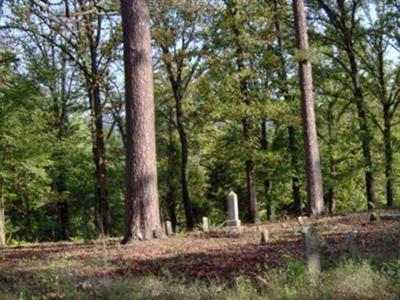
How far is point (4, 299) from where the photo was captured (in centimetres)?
663

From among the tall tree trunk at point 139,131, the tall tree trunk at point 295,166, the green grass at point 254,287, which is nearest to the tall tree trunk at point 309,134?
the tall tree trunk at point 139,131

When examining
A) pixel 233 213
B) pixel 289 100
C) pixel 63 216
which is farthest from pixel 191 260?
pixel 63 216

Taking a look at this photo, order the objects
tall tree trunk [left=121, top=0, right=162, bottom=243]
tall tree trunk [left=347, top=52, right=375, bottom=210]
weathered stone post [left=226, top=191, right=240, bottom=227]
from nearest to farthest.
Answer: tall tree trunk [left=121, top=0, right=162, bottom=243], weathered stone post [left=226, top=191, right=240, bottom=227], tall tree trunk [left=347, top=52, right=375, bottom=210]

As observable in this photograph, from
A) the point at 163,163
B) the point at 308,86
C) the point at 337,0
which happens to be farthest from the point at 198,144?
the point at 308,86

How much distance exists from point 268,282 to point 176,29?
2481 centimetres

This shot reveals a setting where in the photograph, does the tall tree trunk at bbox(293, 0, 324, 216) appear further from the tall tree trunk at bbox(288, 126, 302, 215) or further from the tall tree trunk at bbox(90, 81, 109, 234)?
the tall tree trunk at bbox(288, 126, 302, 215)

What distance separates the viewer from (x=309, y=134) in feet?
56.6

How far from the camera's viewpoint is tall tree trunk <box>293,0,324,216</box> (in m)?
17.1

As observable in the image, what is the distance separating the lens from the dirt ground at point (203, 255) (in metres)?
8.53

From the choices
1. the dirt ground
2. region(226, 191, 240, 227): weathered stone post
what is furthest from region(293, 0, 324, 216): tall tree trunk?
the dirt ground

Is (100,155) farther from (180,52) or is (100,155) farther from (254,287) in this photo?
(254,287)

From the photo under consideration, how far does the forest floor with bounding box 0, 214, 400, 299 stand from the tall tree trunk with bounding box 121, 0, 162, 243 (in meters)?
0.59

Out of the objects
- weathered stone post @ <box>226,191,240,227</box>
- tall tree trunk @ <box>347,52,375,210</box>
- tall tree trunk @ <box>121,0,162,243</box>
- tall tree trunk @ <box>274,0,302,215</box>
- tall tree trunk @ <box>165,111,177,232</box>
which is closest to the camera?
tall tree trunk @ <box>121,0,162,243</box>

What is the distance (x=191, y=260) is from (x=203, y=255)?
53 cm
